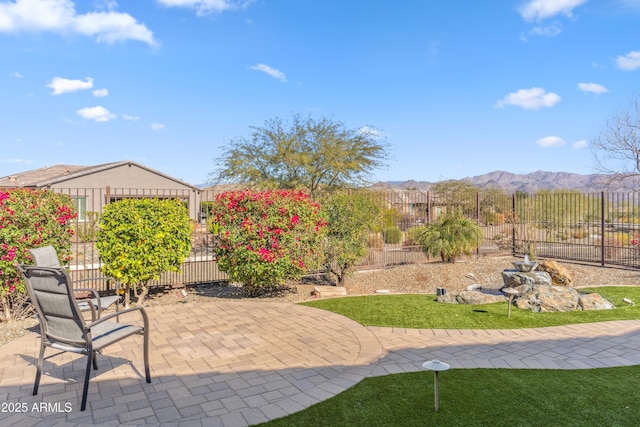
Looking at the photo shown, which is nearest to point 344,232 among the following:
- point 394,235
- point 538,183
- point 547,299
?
point 547,299

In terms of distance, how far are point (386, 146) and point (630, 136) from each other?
11420 millimetres

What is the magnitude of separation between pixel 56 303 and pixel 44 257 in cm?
214

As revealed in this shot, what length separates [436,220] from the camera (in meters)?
12.1

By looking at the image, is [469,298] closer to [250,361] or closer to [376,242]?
[376,242]

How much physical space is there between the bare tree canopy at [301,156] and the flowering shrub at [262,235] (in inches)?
467

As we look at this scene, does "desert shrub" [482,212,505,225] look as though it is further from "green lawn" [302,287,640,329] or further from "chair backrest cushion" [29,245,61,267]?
"chair backrest cushion" [29,245,61,267]

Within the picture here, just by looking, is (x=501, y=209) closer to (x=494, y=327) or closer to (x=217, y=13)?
(x=494, y=327)

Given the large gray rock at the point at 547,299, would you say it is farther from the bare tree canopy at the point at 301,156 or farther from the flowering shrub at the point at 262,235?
the bare tree canopy at the point at 301,156

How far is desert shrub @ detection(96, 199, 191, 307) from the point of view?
6.53 metres

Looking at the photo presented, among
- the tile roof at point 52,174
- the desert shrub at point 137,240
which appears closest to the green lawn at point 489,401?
the desert shrub at point 137,240

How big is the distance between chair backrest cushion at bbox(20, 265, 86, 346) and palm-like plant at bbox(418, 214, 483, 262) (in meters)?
9.99

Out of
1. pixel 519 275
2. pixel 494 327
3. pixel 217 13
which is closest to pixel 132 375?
pixel 494 327

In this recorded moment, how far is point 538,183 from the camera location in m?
79.1

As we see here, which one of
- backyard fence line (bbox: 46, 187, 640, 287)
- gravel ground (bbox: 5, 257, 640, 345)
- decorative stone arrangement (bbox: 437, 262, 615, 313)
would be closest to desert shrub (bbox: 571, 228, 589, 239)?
backyard fence line (bbox: 46, 187, 640, 287)
